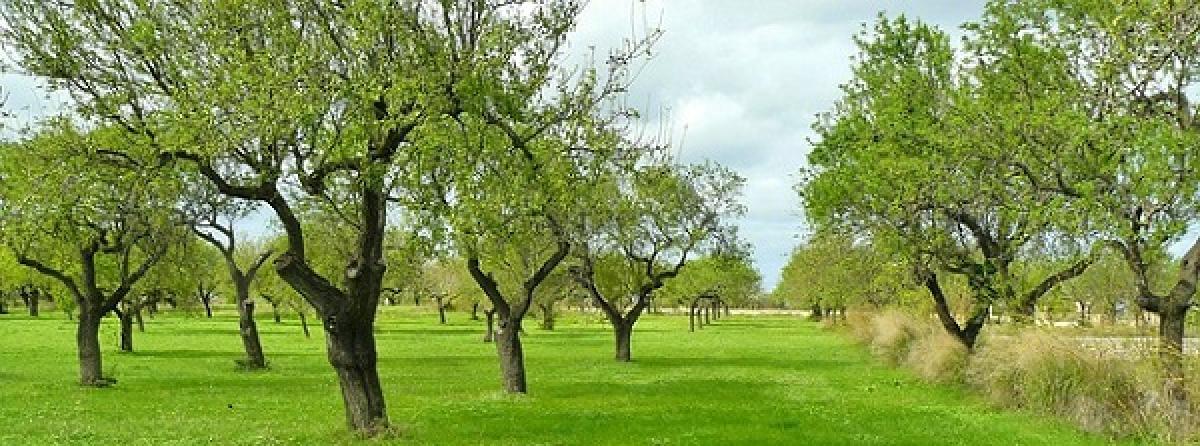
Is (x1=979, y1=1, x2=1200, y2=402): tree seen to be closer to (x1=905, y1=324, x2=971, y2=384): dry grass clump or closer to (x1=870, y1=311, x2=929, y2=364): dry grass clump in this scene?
(x1=905, y1=324, x2=971, y2=384): dry grass clump

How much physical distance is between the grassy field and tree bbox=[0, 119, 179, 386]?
3568mm

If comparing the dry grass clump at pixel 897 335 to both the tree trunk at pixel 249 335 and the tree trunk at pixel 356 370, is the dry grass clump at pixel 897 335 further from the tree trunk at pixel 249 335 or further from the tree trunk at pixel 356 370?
the tree trunk at pixel 356 370

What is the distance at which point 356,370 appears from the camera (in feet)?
70.4

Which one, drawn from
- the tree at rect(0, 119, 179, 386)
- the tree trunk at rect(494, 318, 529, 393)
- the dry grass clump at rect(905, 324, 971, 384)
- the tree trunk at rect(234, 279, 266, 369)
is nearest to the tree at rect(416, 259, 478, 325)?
the tree trunk at rect(234, 279, 266, 369)

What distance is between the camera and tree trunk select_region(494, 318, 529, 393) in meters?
31.4

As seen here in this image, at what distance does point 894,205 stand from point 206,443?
58.4 ft

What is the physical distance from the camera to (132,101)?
22.8 m

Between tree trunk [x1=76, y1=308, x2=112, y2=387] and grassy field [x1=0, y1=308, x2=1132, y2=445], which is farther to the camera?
tree trunk [x1=76, y1=308, x2=112, y2=387]

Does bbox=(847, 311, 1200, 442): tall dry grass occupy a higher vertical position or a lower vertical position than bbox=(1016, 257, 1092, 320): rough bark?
lower

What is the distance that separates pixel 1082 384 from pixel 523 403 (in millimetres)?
14085

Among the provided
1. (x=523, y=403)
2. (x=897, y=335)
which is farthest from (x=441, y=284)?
(x=523, y=403)

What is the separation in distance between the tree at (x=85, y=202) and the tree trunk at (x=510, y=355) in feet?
34.2

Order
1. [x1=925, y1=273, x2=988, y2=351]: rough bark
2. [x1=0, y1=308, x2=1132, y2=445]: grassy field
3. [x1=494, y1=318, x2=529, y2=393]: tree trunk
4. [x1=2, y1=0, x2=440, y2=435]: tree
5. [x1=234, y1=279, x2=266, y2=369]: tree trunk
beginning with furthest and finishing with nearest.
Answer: [x1=234, y1=279, x2=266, y2=369]: tree trunk, [x1=925, y1=273, x2=988, y2=351]: rough bark, [x1=494, y1=318, x2=529, y2=393]: tree trunk, [x1=0, y1=308, x2=1132, y2=445]: grassy field, [x1=2, y1=0, x2=440, y2=435]: tree

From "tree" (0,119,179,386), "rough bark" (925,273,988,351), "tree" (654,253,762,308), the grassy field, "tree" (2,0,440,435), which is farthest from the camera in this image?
"tree" (654,253,762,308)
